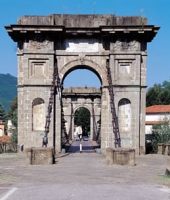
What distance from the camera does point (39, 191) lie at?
852 cm

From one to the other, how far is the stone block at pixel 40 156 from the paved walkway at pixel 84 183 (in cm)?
89

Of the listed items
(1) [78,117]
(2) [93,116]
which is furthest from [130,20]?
(1) [78,117]

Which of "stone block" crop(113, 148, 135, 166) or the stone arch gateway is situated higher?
the stone arch gateway

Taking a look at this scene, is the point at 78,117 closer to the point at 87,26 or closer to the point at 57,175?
the point at 87,26

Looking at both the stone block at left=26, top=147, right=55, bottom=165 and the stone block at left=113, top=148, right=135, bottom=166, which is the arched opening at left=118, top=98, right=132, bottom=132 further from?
the stone block at left=26, top=147, right=55, bottom=165

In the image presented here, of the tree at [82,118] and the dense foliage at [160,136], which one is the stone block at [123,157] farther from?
the tree at [82,118]

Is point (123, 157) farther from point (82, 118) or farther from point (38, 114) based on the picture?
point (82, 118)

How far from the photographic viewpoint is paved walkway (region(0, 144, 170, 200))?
8.03m

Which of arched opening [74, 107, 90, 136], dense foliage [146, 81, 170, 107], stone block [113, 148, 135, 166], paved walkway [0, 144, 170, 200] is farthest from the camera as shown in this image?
arched opening [74, 107, 90, 136]

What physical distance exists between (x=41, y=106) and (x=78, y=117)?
56.2 metres

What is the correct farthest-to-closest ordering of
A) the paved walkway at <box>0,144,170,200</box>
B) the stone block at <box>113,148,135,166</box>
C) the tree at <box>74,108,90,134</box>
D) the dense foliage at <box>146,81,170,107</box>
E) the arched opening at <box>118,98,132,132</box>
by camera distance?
the tree at <box>74,108,90,134</box>, the dense foliage at <box>146,81,170,107</box>, the arched opening at <box>118,98,132,132</box>, the stone block at <box>113,148,135,166</box>, the paved walkway at <box>0,144,170,200</box>

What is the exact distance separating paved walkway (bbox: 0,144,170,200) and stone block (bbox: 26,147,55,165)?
888mm

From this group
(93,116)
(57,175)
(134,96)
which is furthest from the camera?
(93,116)

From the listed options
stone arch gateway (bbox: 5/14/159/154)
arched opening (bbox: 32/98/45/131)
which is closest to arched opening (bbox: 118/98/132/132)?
stone arch gateway (bbox: 5/14/159/154)
